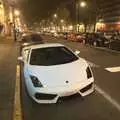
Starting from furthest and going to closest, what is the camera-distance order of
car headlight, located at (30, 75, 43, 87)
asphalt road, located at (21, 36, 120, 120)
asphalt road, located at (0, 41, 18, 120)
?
car headlight, located at (30, 75, 43, 87)
asphalt road, located at (0, 41, 18, 120)
asphalt road, located at (21, 36, 120, 120)

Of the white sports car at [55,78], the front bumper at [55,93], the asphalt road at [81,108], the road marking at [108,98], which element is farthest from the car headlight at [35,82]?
the road marking at [108,98]

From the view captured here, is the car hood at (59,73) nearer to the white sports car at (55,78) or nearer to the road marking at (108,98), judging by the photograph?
the white sports car at (55,78)

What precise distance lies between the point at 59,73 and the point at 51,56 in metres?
1.40

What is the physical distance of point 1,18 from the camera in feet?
195

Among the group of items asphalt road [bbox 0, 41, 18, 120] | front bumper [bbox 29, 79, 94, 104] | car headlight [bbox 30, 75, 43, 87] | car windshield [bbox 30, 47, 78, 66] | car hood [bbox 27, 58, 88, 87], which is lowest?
asphalt road [bbox 0, 41, 18, 120]

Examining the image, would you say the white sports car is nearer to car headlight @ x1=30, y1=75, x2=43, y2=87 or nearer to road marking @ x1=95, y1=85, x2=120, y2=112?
car headlight @ x1=30, y1=75, x2=43, y2=87

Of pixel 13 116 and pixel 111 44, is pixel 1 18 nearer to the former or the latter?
pixel 111 44

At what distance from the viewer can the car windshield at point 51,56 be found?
8500 millimetres

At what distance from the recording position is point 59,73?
7613 mm

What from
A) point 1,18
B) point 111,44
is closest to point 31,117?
point 111,44

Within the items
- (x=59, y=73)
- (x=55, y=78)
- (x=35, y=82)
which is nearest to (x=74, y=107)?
(x=55, y=78)

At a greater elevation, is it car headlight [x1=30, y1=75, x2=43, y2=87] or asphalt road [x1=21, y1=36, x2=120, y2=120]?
car headlight [x1=30, y1=75, x2=43, y2=87]

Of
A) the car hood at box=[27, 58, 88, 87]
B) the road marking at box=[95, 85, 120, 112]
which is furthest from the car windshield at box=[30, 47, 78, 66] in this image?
the road marking at box=[95, 85, 120, 112]

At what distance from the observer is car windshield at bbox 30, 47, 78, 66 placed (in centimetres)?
850
